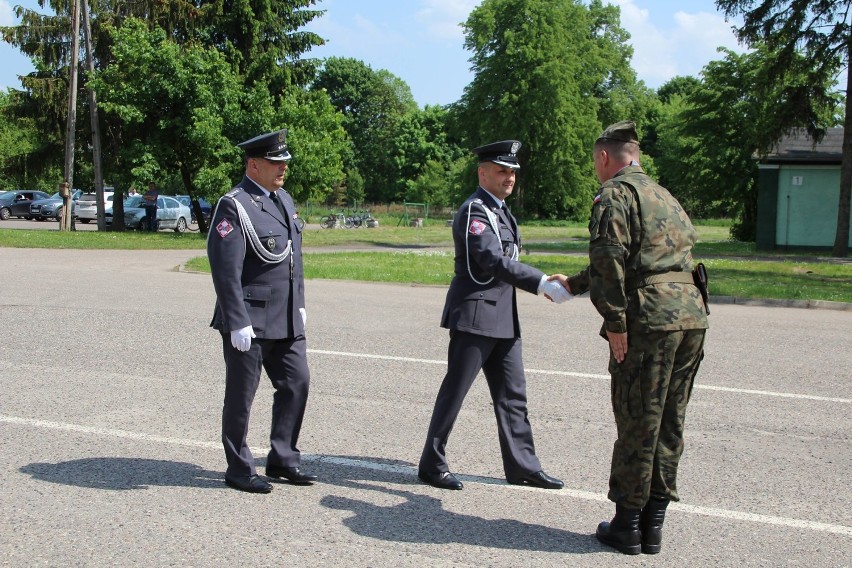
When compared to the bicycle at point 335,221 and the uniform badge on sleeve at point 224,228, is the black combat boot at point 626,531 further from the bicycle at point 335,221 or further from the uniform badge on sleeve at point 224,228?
the bicycle at point 335,221

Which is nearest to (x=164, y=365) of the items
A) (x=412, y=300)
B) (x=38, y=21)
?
(x=412, y=300)

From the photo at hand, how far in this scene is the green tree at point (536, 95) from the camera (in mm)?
56375

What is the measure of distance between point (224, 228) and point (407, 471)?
1.85 meters

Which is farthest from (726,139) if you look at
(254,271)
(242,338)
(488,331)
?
(242,338)

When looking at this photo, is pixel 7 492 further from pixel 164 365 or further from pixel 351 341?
pixel 351 341

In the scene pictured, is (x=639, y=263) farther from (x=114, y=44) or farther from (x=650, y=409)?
(x=114, y=44)

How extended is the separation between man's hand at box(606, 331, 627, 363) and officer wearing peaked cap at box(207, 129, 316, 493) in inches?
74.8

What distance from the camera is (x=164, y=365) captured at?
9.08 m

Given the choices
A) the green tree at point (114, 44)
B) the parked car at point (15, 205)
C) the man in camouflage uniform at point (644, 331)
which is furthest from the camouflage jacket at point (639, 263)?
the parked car at point (15, 205)

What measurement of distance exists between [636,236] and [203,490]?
2.80 metres

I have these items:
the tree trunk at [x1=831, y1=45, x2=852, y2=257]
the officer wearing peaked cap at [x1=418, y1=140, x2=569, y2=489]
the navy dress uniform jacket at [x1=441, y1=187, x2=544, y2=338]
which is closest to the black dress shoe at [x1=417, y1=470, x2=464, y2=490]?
the officer wearing peaked cap at [x1=418, y1=140, x2=569, y2=489]

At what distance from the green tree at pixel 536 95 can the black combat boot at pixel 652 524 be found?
50344mm

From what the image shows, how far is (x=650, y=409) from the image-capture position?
4.46 m

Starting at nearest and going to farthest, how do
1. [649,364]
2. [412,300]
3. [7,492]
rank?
1. [649,364]
2. [7,492]
3. [412,300]
